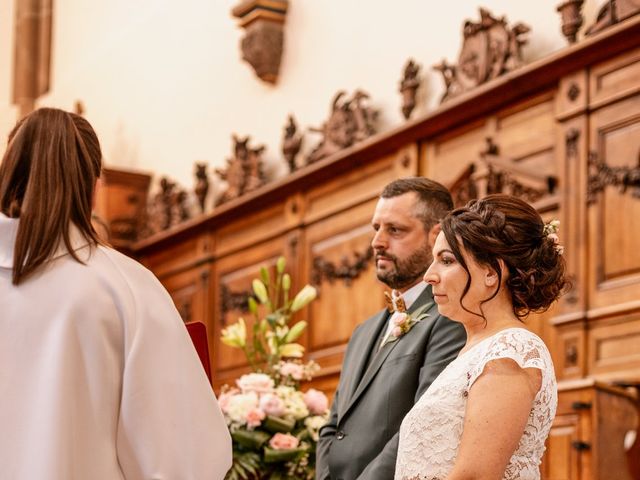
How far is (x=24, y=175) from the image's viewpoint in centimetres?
263

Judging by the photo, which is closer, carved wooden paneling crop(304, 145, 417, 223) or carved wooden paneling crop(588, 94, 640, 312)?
carved wooden paneling crop(588, 94, 640, 312)

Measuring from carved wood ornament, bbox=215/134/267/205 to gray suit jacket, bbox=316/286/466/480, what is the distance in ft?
23.4

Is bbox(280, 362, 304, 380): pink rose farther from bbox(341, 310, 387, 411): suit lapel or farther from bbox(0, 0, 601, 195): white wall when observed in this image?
bbox(0, 0, 601, 195): white wall

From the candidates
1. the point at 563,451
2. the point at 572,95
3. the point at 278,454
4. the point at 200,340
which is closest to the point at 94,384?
the point at 200,340

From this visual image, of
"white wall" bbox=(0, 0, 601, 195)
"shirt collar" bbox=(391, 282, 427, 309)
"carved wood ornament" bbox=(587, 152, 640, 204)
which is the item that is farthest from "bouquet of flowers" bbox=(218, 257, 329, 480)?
"white wall" bbox=(0, 0, 601, 195)

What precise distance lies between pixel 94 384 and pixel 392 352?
164cm

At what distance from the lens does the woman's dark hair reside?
8.36 feet

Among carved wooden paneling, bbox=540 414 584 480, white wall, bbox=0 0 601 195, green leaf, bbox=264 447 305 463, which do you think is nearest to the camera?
green leaf, bbox=264 447 305 463

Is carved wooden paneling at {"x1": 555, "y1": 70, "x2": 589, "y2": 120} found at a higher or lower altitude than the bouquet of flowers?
higher

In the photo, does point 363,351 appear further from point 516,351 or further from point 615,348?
point 615,348

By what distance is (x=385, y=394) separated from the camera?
3.88 meters

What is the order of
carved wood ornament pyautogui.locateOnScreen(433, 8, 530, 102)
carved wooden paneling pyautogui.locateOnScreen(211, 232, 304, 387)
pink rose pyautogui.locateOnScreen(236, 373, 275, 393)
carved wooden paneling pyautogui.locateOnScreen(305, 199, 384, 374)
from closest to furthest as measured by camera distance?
pink rose pyautogui.locateOnScreen(236, 373, 275, 393)
carved wood ornament pyautogui.locateOnScreen(433, 8, 530, 102)
carved wooden paneling pyautogui.locateOnScreen(305, 199, 384, 374)
carved wooden paneling pyautogui.locateOnScreen(211, 232, 304, 387)

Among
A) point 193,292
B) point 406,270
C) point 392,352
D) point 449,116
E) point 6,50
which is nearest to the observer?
point 392,352

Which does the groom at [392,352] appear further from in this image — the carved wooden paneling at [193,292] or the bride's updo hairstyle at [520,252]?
the carved wooden paneling at [193,292]
